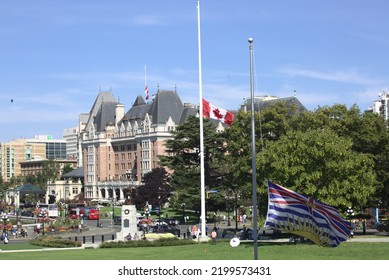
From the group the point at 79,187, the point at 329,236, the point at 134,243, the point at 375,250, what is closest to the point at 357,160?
the point at 375,250

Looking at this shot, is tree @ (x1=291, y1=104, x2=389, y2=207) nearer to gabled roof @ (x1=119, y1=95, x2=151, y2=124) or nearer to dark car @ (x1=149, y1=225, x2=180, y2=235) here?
dark car @ (x1=149, y1=225, x2=180, y2=235)

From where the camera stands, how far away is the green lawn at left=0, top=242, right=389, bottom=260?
1577 inches

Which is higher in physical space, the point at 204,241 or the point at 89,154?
the point at 89,154

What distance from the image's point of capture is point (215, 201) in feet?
294

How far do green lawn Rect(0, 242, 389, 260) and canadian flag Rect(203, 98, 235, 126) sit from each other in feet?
26.3

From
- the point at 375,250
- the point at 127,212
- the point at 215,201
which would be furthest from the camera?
the point at 215,201

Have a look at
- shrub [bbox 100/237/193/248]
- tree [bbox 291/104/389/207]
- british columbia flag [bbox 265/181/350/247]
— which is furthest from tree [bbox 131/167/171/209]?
british columbia flag [bbox 265/181/350/247]

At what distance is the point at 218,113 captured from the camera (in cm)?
4944

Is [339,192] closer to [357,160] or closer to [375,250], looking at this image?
[357,160]

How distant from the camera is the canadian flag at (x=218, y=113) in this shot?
159 feet

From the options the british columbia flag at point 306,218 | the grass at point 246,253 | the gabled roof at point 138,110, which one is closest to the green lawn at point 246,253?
the grass at point 246,253
